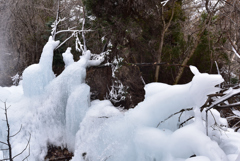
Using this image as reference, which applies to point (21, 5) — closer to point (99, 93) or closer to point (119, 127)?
point (99, 93)

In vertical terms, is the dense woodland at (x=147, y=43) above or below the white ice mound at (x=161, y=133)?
above

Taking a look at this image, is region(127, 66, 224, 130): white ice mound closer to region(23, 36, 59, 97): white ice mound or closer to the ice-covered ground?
the ice-covered ground

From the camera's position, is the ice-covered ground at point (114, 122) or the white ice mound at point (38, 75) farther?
the white ice mound at point (38, 75)

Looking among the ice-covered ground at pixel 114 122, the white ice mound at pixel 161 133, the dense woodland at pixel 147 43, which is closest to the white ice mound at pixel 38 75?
the ice-covered ground at pixel 114 122

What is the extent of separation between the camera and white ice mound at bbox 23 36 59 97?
3.95m

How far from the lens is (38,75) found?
4.03 metres

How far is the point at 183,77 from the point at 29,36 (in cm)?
744

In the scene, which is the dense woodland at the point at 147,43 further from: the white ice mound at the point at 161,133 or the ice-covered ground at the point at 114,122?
the white ice mound at the point at 161,133

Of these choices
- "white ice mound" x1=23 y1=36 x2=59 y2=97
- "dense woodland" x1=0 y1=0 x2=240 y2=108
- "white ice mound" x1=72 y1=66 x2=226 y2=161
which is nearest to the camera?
"white ice mound" x1=72 y1=66 x2=226 y2=161

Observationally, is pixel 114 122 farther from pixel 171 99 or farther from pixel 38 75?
pixel 38 75

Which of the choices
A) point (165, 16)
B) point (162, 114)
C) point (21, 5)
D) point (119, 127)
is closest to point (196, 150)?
point (162, 114)

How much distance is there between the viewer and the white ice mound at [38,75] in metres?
3.95

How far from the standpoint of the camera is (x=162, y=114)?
2.09 meters

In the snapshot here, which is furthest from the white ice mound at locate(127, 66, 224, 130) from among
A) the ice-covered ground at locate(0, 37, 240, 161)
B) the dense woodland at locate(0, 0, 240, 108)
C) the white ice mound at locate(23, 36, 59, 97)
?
the dense woodland at locate(0, 0, 240, 108)
